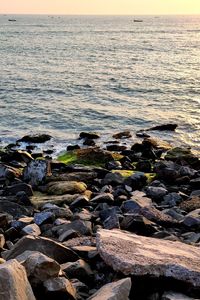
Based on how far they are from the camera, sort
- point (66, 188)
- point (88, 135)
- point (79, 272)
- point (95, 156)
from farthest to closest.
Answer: point (88, 135)
point (95, 156)
point (66, 188)
point (79, 272)

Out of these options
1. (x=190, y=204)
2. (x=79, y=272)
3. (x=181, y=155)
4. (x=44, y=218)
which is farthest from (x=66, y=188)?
(x=181, y=155)

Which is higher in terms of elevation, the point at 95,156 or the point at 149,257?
the point at 149,257

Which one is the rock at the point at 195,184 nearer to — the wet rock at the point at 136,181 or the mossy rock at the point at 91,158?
the wet rock at the point at 136,181

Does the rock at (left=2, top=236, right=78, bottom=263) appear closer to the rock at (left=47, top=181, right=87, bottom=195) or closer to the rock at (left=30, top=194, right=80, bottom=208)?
the rock at (left=30, top=194, right=80, bottom=208)

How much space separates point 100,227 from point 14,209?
2.73 metres

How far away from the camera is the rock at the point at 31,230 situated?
1029 cm

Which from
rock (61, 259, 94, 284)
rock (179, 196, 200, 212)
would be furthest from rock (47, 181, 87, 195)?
rock (61, 259, 94, 284)

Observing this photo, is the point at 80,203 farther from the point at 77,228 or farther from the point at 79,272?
the point at 79,272

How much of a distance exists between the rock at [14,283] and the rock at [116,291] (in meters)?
0.83

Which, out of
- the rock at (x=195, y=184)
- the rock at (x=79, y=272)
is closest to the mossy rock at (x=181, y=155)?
the rock at (x=195, y=184)

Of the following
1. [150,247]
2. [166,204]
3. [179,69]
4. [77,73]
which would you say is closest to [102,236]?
[150,247]

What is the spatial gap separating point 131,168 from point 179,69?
4002 cm

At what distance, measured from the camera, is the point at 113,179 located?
16859mm

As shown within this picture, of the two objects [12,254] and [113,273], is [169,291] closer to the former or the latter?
[113,273]
